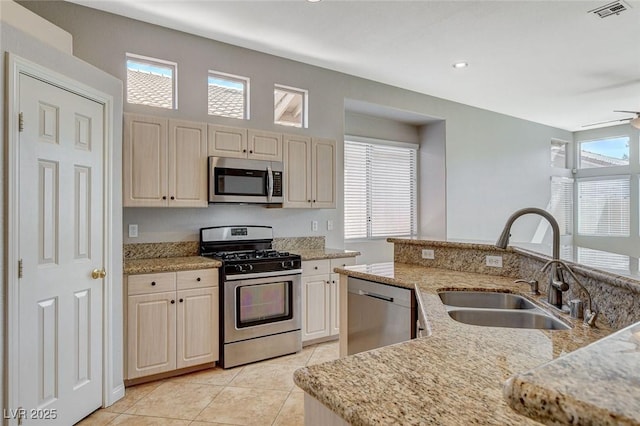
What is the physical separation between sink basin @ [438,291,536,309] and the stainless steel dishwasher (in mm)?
208

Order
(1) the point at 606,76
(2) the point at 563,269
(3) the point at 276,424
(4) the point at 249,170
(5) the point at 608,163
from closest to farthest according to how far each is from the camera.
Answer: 1. (2) the point at 563,269
2. (3) the point at 276,424
3. (4) the point at 249,170
4. (1) the point at 606,76
5. (5) the point at 608,163

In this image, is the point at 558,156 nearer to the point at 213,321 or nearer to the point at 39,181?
the point at 213,321

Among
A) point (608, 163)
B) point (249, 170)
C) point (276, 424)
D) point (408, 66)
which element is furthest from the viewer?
point (608, 163)

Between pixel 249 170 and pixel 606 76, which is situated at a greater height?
pixel 606 76

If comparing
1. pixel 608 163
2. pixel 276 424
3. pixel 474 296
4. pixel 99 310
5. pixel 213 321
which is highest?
pixel 608 163

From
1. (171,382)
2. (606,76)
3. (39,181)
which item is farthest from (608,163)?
(39,181)

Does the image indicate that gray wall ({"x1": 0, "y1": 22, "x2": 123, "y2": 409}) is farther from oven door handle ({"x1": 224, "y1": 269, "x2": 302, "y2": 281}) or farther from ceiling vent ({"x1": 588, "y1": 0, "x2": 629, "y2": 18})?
ceiling vent ({"x1": 588, "y1": 0, "x2": 629, "y2": 18})

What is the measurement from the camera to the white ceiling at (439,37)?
315 centimetres

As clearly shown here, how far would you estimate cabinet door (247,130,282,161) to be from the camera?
3.69 metres

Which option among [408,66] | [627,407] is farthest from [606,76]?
[627,407]

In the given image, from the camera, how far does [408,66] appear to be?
4422 mm

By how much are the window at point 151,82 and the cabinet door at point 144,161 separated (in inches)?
16.8

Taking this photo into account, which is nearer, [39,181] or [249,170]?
[39,181]

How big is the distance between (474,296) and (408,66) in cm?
313
